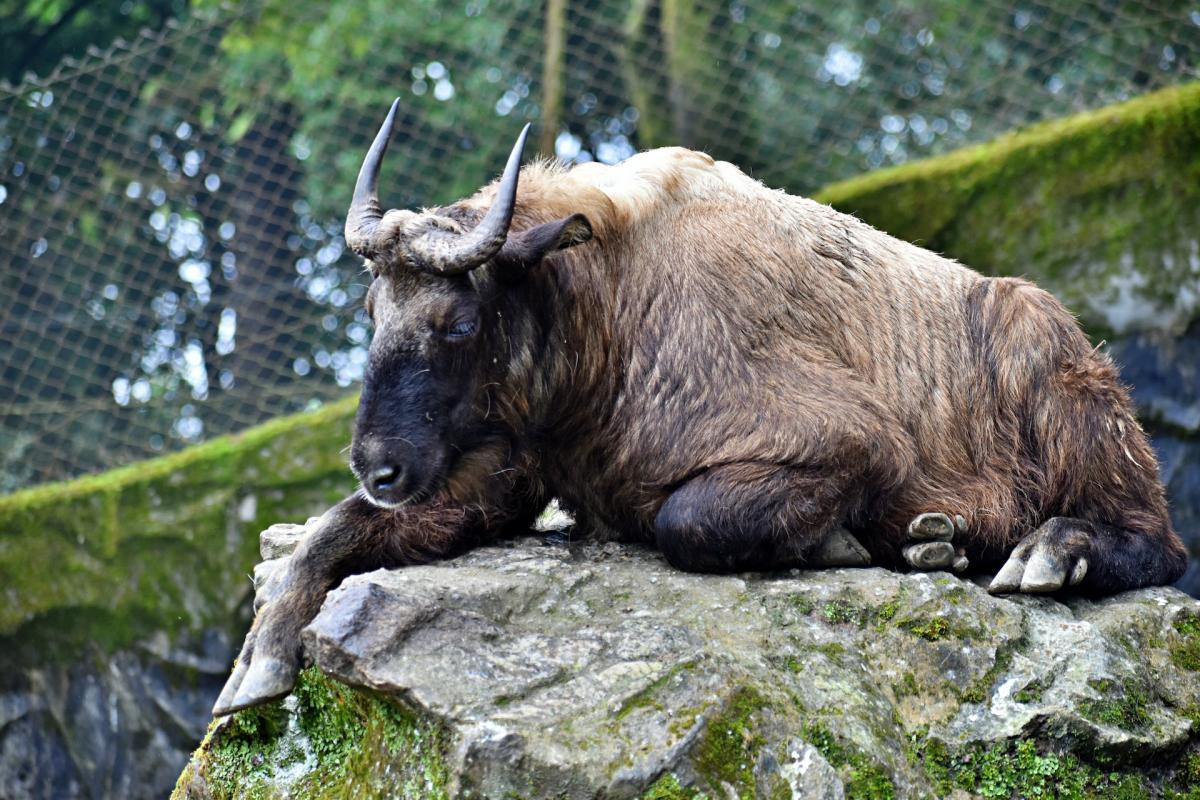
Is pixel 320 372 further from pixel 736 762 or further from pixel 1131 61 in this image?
pixel 736 762

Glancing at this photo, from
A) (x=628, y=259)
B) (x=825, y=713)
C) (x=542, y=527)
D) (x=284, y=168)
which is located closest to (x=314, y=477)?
(x=284, y=168)

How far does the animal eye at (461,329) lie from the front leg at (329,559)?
68 centimetres

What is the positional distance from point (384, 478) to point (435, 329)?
50 centimetres

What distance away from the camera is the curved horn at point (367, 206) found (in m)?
4.56

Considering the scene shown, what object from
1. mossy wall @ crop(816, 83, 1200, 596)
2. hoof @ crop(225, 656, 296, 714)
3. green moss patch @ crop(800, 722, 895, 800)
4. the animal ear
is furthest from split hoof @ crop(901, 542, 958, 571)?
mossy wall @ crop(816, 83, 1200, 596)

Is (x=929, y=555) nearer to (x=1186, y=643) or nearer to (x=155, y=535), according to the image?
(x=1186, y=643)

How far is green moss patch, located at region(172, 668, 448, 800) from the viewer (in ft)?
13.1

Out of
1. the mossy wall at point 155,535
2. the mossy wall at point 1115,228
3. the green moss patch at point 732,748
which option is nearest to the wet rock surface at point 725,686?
the green moss patch at point 732,748

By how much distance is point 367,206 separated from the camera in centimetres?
470

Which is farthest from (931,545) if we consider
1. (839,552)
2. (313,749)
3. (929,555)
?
(313,749)

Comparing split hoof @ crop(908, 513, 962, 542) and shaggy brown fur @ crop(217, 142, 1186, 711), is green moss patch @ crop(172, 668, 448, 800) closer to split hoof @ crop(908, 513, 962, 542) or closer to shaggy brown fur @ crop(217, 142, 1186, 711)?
shaggy brown fur @ crop(217, 142, 1186, 711)

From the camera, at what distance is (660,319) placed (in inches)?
189

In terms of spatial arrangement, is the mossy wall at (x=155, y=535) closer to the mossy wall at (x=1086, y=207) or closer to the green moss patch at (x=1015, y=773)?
the mossy wall at (x=1086, y=207)

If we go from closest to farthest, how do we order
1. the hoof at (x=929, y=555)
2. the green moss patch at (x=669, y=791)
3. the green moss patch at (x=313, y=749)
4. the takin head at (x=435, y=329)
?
1. the green moss patch at (x=669, y=791)
2. the green moss patch at (x=313, y=749)
3. the takin head at (x=435, y=329)
4. the hoof at (x=929, y=555)
